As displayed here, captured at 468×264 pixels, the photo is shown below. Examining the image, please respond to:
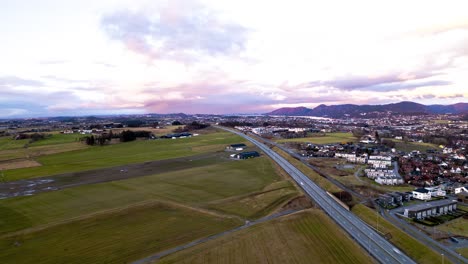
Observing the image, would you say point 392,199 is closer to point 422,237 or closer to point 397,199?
point 397,199

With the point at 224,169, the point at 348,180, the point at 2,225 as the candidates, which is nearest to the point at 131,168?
the point at 224,169

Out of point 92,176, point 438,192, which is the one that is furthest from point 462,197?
point 92,176

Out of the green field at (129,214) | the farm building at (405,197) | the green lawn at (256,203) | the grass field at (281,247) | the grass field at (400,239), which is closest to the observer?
the grass field at (281,247)

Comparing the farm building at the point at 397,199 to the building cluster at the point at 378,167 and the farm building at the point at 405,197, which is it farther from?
the building cluster at the point at 378,167

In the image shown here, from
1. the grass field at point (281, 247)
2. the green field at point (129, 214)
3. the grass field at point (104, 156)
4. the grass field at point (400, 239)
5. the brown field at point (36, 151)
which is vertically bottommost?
the grass field at point (400, 239)

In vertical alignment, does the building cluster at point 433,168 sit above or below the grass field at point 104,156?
below

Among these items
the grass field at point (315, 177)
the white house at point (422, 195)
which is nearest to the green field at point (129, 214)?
the grass field at point (315, 177)
